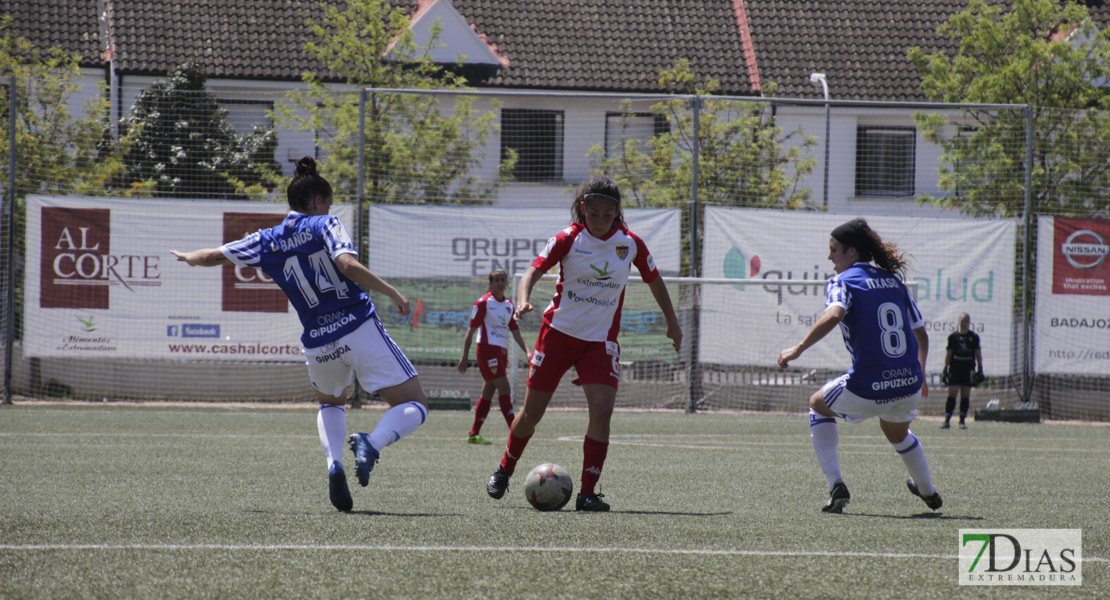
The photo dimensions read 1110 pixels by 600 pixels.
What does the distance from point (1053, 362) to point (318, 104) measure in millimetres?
12738

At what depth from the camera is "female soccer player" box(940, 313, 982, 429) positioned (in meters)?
16.0

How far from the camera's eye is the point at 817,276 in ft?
58.0

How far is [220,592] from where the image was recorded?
387 cm

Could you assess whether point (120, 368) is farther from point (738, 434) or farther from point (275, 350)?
point (738, 434)

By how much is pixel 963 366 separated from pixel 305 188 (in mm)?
12307

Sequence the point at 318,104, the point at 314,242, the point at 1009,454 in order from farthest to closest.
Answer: the point at 318,104 → the point at 1009,454 → the point at 314,242

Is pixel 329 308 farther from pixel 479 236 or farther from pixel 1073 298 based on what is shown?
pixel 1073 298

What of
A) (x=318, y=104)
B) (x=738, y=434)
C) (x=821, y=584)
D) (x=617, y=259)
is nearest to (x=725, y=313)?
Result: (x=738, y=434)

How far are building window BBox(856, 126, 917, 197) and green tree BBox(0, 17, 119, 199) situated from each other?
40.4 ft

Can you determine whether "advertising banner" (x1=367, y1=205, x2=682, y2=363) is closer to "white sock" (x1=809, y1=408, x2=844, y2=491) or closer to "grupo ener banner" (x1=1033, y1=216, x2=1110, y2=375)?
"grupo ener banner" (x1=1033, y1=216, x2=1110, y2=375)

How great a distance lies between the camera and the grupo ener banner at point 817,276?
1753 cm

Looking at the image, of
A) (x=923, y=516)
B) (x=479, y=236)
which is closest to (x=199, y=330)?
(x=479, y=236)

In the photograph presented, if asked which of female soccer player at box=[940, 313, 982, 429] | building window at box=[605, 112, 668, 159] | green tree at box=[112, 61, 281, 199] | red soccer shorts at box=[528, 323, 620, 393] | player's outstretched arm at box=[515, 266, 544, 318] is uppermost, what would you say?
building window at box=[605, 112, 668, 159]

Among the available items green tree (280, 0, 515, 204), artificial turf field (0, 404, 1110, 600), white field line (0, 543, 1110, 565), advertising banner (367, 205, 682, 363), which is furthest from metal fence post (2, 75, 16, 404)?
white field line (0, 543, 1110, 565)
